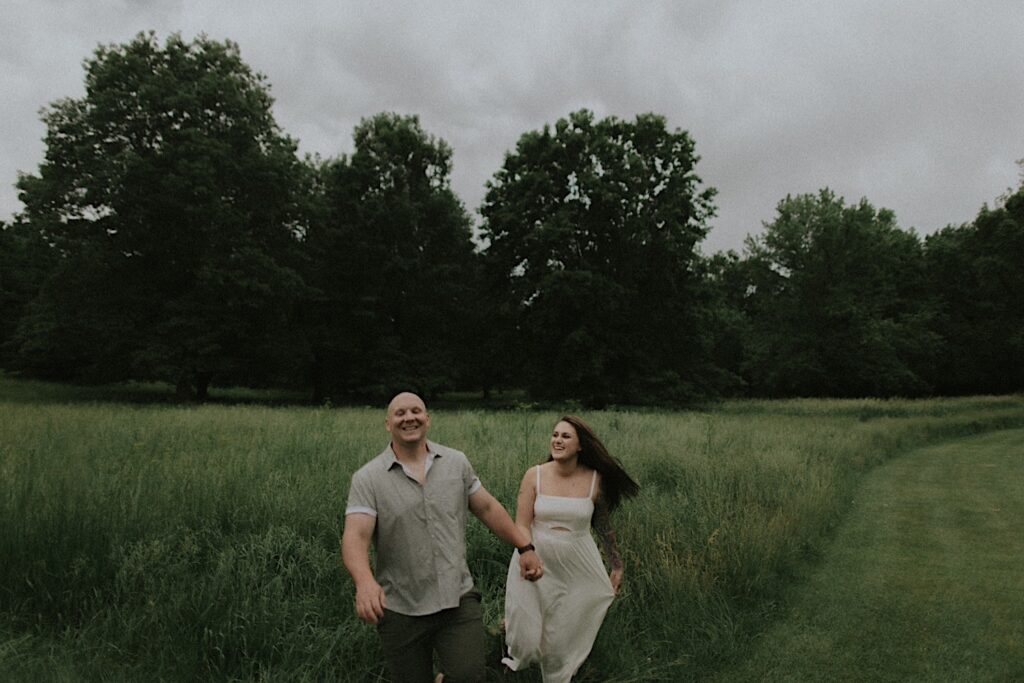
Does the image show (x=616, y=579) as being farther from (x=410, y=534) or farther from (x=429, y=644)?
(x=410, y=534)

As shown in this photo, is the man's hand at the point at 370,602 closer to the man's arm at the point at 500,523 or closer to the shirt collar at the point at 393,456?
the shirt collar at the point at 393,456

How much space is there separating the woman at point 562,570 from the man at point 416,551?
0.89 metres

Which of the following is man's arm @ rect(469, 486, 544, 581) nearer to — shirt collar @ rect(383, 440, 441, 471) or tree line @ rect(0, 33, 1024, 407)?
shirt collar @ rect(383, 440, 441, 471)

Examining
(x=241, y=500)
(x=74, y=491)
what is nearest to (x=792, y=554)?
(x=241, y=500)

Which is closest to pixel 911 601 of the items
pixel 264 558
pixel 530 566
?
pixel 530 566

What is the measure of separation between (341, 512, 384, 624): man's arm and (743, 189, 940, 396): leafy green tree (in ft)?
158

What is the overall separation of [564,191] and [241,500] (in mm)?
27990

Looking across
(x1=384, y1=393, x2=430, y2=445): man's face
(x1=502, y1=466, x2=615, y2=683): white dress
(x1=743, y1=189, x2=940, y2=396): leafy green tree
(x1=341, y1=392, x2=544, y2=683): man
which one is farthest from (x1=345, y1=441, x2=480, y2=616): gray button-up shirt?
(x1=743, y1=189, x2=940, y2=396): leafy green tree

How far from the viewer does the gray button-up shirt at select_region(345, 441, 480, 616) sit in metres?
3.00

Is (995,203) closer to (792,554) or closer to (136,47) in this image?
(792,554)

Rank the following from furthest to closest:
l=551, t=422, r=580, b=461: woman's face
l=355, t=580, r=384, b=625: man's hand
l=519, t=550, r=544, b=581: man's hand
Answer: l=551, t=422, r=580, b=461: woman's face, l=519, t=550, r=544, b=581: man's hand, l=355, t=580, r=384, b=625: man's hand

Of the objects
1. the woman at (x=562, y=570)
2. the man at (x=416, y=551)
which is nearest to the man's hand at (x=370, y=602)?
the man at (x=416, y=551)

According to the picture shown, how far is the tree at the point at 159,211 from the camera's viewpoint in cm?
2450

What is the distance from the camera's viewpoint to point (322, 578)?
4.87 metres
